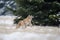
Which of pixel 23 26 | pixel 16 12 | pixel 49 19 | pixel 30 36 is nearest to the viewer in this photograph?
pixel 30 36

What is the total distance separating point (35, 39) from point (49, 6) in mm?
4761

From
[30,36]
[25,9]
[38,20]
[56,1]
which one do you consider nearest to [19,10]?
[25,9]

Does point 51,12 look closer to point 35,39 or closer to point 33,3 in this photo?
point 33,3

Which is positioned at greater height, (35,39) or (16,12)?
(16,12)

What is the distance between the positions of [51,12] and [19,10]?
162 centimetres

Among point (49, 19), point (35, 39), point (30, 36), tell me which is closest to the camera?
point (35, 39)

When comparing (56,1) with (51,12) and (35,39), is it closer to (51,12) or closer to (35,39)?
(51,12)

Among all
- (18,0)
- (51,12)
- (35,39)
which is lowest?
(35,39)

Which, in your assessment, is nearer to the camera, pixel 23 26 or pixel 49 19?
pixel 23 26

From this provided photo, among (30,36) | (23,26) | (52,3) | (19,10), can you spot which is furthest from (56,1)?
(30,36)

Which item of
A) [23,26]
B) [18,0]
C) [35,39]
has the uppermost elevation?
[18,0]

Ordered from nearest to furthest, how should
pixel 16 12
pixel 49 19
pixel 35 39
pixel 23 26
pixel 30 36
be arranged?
pixel 35 39 < pixel 30 36 < pixel 23 26 < pixel 49 19 < pixel 16 12

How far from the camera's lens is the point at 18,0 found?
40.0ft

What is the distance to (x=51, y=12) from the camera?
39.0ft
